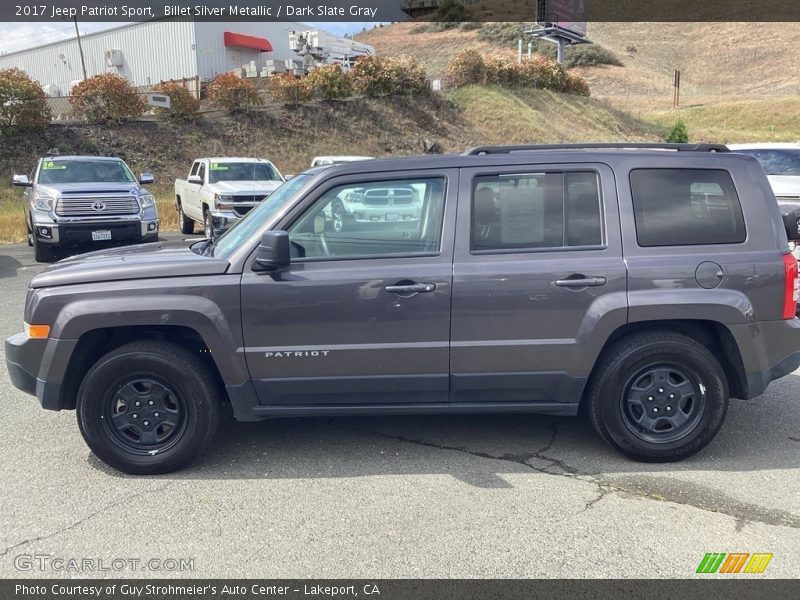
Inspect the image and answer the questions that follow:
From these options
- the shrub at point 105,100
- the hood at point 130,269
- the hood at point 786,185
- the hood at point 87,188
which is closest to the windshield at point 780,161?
the hood at point 786,185

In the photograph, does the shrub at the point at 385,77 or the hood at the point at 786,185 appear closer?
the hood at the point at 786,185

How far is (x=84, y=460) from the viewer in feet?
14.3

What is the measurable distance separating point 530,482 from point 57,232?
10.8 metres

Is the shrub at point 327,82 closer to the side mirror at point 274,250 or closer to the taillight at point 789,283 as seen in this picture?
the side mirror at point 274,250

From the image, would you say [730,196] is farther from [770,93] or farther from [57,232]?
[770,93]

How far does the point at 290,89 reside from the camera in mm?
29859

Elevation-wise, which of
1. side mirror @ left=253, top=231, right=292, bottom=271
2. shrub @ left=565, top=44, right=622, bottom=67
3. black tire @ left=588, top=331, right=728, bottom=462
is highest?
shrub @ left=565, top=44, right=622, bottom=67

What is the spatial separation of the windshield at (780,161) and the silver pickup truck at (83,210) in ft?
34.0

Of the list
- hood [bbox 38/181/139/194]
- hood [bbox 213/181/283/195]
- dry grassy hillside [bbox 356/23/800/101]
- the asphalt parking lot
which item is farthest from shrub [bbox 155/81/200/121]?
dry grassy hillside [bbox 356/23/800/101]

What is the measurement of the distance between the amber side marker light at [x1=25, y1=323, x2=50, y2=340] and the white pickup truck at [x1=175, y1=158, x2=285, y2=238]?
9708 millimetres

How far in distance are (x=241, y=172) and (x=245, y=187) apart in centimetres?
126

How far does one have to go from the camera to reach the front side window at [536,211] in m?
4.16

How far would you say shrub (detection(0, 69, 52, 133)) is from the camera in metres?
22.8

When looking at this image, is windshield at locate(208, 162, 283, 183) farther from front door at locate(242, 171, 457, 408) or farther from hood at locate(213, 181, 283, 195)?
front door at locate(242, 171, 457, 408)
